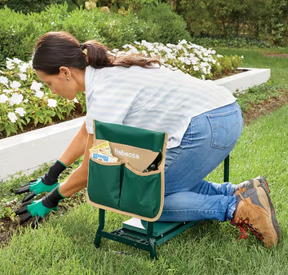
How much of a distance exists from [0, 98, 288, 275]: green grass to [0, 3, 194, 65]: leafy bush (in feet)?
8.62

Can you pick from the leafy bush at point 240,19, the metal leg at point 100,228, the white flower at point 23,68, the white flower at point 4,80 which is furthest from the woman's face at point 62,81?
the leafy bush at point 240,19

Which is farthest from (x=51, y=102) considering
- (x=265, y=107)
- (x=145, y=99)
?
(x=265, y=107)

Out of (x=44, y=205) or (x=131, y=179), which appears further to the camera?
(x=44, y=205)

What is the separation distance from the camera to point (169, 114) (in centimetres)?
229

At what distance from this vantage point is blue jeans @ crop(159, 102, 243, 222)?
2.33m

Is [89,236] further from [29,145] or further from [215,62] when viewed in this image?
[215,62]

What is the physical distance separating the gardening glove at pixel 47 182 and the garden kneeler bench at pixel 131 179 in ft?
1.96

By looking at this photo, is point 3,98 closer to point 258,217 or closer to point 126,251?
point 126,251

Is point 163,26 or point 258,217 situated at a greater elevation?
point 258,217

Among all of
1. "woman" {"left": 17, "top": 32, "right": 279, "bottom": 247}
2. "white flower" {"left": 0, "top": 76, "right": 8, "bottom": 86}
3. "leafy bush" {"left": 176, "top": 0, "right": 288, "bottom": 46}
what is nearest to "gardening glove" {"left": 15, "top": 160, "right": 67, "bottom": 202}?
"woman" {"left": 17, "top": 32, "right": 279, "bottom": 247}

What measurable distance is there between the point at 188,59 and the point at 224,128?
4323mm

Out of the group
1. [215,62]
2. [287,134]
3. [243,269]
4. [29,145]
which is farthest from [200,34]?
[243,269]

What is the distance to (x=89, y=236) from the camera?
8.13 feet

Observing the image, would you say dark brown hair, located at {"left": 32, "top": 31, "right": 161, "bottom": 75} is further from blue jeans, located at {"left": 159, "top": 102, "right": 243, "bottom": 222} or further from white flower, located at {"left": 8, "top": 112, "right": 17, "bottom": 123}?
white flower, located at {"left": 8, "top": 112, "right": 17, "bottom": 123}
